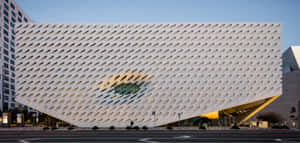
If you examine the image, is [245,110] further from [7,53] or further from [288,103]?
[7,53]

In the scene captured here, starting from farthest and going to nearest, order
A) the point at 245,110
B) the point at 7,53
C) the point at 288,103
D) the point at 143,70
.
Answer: the point at 7,53
the point at 245,110
the point at 143,70
the point at 288,103

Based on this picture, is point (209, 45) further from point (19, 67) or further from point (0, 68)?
point (0, 68)

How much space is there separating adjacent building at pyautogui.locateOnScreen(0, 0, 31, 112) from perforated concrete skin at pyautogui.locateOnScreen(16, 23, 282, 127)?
30.9 meters

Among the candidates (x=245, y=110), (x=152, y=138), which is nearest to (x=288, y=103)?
(x=245, y=110)

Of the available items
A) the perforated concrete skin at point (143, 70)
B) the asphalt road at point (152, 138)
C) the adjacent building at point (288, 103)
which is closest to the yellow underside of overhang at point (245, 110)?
the adjacent building at point (288, 103)

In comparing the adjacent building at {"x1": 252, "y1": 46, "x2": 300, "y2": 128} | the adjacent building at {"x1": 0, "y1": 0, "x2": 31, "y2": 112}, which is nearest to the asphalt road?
the adjacent building at {"x1": 252, "y1": 46, "x2": 300, "y2": 128}

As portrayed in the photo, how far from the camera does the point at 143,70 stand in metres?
54.3

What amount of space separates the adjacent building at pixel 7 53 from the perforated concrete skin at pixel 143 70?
1217 inches

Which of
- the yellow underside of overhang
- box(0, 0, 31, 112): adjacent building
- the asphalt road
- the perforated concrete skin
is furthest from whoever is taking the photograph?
box(0, 0, 31, 112): adjacent building

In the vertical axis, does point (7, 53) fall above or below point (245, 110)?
above

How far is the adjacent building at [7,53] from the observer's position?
270ft

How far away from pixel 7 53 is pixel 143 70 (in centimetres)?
5108

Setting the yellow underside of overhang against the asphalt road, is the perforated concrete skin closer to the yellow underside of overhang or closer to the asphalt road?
the yellow underside of overhang

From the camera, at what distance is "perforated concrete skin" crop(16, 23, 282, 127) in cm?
5347
